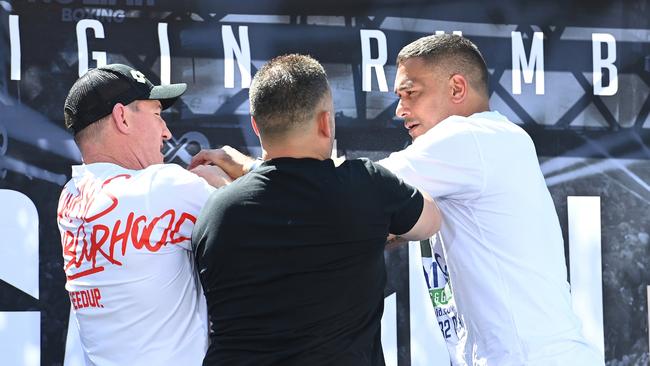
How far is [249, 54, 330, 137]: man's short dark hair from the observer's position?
212 cm

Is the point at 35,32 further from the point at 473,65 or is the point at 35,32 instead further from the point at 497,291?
the point at 497,291

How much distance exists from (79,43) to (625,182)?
98.0 inches

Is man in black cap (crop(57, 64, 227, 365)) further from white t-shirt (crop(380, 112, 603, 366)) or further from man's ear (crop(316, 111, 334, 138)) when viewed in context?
white t-shirt (crop(380, 112, 603, 366))

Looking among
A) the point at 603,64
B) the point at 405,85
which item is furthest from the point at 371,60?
the point at 405,85

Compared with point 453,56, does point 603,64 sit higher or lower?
lower

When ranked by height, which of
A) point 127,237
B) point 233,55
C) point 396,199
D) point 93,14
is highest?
point 93,14

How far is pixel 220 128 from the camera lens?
12.9 ft

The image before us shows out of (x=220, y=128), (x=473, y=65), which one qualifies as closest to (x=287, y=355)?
(x=473, y=65)

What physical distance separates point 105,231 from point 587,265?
8.32ft

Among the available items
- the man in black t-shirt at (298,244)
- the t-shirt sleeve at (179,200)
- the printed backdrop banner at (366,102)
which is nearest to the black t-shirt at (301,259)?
the man in black t-shirt at (298,244)

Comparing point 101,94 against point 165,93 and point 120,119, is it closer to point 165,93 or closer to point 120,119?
point 120,119

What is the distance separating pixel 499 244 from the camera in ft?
8.09

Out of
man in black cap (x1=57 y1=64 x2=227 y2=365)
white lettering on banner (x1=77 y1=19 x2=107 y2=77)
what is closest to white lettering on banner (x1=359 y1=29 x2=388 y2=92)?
white lettering on banner (x1=77 y1=19 x2=107 y2=77)

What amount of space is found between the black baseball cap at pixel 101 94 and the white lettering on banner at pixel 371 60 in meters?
1.66
